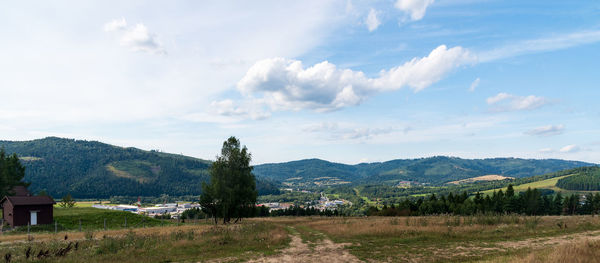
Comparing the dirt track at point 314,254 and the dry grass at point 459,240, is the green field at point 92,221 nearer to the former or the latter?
the dirt track at point 314,254

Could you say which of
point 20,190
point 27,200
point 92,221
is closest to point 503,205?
point 92,221

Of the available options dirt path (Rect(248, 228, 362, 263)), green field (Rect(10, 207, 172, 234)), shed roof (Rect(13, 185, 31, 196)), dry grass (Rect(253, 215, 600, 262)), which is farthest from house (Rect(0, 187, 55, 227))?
dry grass (Rect(253, 215, 600, 262))

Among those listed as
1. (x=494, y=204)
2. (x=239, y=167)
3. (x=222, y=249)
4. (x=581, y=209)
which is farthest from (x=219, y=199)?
(x=581, y=209)

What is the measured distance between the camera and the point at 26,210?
53.6 m

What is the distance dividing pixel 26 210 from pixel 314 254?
5825 centimetres

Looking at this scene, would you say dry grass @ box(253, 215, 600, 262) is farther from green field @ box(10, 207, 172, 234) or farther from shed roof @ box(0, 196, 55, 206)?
shed roof @ box(0, 196, 55, 206)

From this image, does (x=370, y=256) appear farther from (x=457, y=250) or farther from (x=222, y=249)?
(x=222, y=249)

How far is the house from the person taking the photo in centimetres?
5275

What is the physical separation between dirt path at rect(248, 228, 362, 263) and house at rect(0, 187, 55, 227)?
53.7 m

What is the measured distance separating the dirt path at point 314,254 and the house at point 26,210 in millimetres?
53738

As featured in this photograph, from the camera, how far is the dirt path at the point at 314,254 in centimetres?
1928

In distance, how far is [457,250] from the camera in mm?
20922

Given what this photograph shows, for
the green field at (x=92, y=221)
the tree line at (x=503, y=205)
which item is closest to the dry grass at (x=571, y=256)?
the green field at (x=92, y=221)

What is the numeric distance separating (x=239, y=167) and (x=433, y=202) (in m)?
70.1
